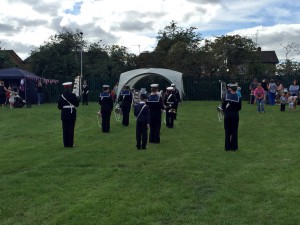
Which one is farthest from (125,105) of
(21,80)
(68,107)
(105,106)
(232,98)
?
(21,80)

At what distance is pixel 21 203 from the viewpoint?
304 inches

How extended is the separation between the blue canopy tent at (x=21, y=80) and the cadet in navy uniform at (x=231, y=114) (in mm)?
26107

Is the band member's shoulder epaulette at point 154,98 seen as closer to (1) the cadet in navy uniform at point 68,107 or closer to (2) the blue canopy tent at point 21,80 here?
(1) the cadet in navy uniform at point 68,107

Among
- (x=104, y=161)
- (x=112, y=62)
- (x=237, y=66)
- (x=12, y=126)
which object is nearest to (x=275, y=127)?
(x=104, y=161)

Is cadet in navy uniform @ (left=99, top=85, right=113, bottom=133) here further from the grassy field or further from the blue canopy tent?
the blue canopy tent

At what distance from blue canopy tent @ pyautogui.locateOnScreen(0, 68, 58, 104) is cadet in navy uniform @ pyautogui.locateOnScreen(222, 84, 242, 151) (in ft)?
85.7

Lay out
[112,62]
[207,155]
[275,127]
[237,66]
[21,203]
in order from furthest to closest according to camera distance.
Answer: [112,62] < [237,66] < [275,127] < [207,155] < [21,203]

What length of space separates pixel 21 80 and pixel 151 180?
29.1m

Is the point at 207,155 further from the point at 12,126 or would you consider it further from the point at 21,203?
the point at 12,126

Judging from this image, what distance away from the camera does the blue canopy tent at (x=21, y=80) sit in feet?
118

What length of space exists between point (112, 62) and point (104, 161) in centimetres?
4579

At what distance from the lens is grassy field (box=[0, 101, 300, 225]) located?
697cm

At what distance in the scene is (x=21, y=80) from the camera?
36094 mm

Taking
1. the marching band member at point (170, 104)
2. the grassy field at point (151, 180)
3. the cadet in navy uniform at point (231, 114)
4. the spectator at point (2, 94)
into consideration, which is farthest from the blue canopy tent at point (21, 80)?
the cadet in navy uniform at point (231, 114)
